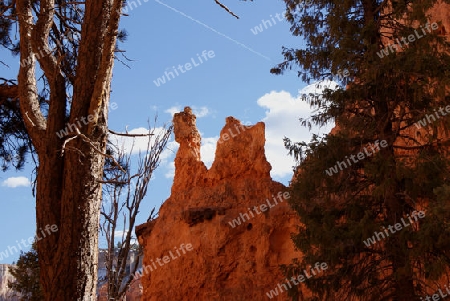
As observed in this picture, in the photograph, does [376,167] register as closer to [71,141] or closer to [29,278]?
[71,141]

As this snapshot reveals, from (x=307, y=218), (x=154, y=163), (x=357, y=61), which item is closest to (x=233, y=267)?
(x=154, y=163)

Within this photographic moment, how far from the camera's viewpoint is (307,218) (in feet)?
27.9

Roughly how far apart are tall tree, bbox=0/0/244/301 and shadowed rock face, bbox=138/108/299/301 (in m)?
9.69

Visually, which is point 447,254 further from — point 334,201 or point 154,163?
point 154,163

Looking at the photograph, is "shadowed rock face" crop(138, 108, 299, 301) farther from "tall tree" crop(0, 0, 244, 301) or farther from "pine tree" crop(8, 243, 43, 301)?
"tall tree" crop(0, 0, 244, 301)

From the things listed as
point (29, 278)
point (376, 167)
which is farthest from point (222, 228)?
point (29, 278)

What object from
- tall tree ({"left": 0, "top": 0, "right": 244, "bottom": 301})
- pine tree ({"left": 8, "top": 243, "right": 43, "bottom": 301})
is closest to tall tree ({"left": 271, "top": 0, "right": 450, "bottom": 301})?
tall tree ({"left": 0, "top": 0, "right": 244, "bottom": 301})

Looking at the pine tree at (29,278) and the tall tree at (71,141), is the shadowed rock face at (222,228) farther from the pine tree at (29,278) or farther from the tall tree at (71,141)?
the tall tree at (71,141)

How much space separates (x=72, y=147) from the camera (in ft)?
14.2

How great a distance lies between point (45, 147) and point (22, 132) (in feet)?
7.11

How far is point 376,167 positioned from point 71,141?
16.4 ft

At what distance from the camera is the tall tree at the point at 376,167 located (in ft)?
24.4

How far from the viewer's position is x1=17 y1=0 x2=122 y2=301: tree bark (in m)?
4.24

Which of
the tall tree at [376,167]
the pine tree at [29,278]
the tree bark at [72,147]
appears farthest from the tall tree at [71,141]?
the pine tree at [29,278]
